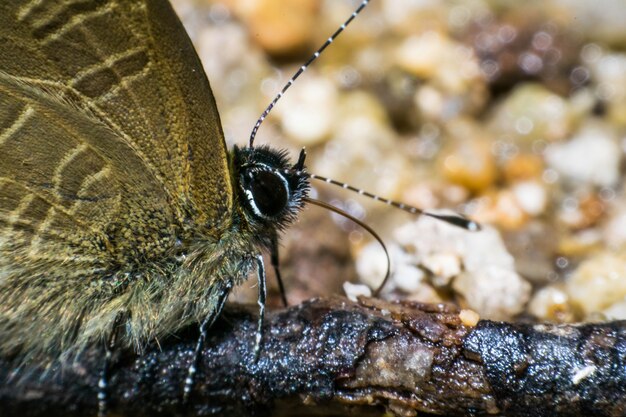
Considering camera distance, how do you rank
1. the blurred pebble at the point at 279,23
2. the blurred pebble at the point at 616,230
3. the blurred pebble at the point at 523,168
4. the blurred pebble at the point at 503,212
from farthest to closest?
the blurred pebble at the point at 279,23 < the blurred pebble at the point at 523,168 < the blurred pebble at the point at 503,212 < the blurred pebble at the point at 616,230

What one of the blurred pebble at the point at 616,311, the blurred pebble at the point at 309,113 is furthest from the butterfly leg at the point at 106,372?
the blurred pebble at the point at 616,311

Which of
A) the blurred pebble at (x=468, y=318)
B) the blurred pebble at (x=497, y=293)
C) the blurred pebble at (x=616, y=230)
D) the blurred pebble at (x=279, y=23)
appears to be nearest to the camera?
the blurred pebble at (x=468, y=318)

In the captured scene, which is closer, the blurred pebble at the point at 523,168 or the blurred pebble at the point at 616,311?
the blurred pebble at the point at 616,311

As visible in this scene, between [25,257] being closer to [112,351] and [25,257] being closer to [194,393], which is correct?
[112,351]

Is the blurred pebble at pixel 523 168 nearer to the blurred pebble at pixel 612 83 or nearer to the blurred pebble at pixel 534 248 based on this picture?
the blurred pebble at pixel 534 248

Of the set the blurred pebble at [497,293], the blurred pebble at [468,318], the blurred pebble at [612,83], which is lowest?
the blurred pebble at [468,318]

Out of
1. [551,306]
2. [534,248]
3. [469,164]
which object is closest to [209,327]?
[551,306]

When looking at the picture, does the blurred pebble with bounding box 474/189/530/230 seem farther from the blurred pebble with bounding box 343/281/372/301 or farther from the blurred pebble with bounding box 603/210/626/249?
the blurred pebble with bounding box 343/281/372/301
